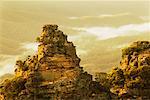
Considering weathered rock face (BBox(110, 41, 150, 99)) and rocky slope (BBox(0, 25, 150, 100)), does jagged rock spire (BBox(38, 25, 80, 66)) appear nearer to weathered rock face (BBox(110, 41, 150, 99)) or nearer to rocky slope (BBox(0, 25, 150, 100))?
rocky slope (BBox(0, 25, 150, 100))

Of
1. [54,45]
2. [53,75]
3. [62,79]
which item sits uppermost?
[54,45]

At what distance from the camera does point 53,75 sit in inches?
1454

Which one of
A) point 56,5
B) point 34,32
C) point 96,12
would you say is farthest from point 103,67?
point 96,12

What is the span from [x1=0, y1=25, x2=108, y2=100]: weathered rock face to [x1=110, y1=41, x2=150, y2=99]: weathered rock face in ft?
11.9

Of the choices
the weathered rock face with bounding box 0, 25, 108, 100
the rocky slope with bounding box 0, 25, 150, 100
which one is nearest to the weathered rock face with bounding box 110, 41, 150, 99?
the rocky slope with bounding box 0, 25, 150, 100

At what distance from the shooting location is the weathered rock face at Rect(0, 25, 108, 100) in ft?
117

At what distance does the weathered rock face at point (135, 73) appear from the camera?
131 ft

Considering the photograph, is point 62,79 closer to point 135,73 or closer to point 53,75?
point 53,75

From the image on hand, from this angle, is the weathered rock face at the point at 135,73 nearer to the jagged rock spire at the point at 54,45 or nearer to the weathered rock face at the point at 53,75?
the weathered rock face at the point at 53,75

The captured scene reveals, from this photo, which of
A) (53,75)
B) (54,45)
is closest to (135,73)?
(54,45)

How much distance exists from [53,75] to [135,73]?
726cm

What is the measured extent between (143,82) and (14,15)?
9183 cm

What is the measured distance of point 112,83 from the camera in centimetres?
4141

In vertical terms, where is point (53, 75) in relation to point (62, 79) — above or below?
above
